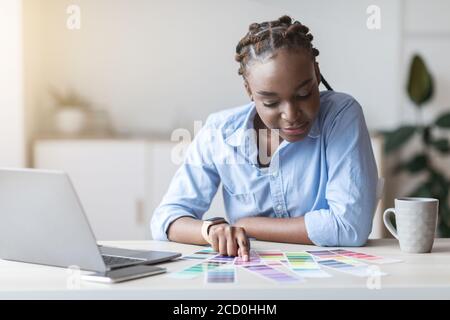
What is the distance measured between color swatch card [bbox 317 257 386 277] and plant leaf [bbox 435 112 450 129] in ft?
9.09

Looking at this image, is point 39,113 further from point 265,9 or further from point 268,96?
point 268,96

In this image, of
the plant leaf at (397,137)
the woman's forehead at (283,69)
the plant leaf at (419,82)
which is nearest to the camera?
the woman's forehead at (283,69)

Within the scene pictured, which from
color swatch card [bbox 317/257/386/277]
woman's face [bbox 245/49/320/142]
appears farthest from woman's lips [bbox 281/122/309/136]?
color swatch card [bbox 317/257/386/277]

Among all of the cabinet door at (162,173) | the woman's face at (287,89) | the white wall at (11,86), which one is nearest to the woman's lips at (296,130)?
the woman's face at (287,89)

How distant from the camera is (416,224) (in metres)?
1.59

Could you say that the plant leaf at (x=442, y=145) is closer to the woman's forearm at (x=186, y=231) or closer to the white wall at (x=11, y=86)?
the white wall at (x=11, y=86)

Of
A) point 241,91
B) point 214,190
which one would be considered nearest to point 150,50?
point 241,91

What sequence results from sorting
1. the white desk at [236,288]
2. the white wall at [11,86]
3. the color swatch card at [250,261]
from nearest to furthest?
the white desk at [236,288]
the color swatch card at [250,261]
the white wall at [11,86]

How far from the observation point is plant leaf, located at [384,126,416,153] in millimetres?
3991

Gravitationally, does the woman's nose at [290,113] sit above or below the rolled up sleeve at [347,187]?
above

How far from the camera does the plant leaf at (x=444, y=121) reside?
406 cm

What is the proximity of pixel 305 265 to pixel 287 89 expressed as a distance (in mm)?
463

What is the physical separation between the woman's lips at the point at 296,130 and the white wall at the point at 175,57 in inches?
99.6

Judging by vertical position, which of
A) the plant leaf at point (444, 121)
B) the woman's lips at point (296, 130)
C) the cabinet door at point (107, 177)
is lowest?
the cabinet door at point (107, 177)
